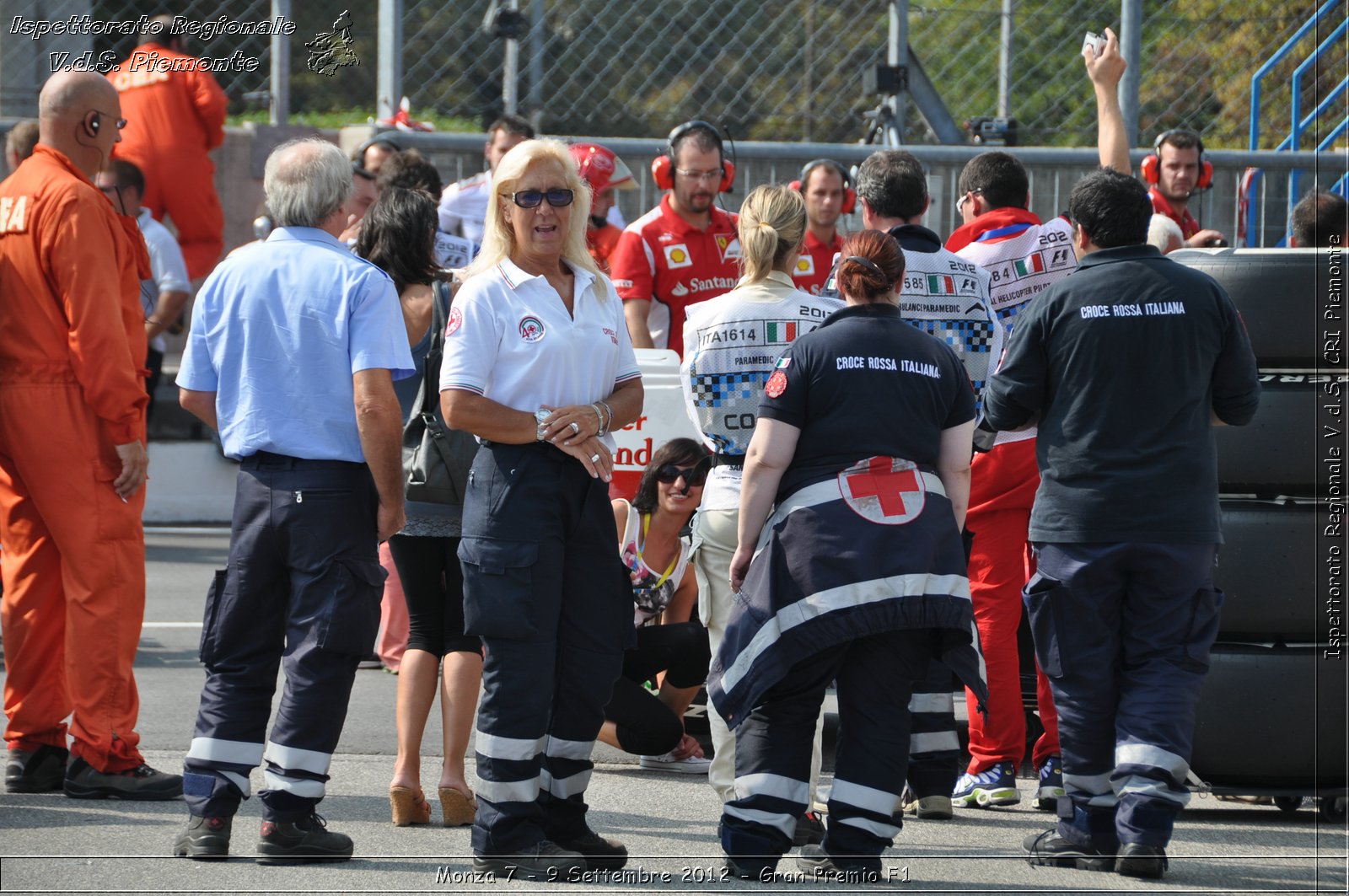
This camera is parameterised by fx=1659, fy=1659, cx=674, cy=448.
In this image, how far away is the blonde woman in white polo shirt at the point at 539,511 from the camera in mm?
4500

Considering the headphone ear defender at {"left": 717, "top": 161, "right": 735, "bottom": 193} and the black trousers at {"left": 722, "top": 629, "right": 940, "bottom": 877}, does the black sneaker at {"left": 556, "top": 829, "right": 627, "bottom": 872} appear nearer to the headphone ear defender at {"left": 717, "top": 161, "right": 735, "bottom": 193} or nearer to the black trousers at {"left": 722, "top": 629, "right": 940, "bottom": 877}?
the black trousers at {"left": 722, "top": 629, "right": 940, "bottom": 877}

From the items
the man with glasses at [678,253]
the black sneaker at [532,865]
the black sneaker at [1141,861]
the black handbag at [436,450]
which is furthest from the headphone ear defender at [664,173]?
the black sneaker at [1141,861]

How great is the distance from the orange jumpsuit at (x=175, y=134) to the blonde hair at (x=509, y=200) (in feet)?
20.2

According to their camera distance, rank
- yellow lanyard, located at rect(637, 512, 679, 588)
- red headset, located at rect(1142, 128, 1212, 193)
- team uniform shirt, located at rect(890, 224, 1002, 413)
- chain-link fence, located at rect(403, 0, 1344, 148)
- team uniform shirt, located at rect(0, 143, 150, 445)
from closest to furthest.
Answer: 1. team uniform shirt, located at rect(0, 143, 150, 445)
2. team uniform shirt, located at rect(890, 224, 1002, 413)
3. yellow lanyard, located at rect(637, 512, 679, 588)
4. red headset, located at rect(1142, 128, 1212, 193)
5. chain-link fence, located at rect(403, 0, 1344, 148)

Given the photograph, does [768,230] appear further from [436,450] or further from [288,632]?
[288,632]

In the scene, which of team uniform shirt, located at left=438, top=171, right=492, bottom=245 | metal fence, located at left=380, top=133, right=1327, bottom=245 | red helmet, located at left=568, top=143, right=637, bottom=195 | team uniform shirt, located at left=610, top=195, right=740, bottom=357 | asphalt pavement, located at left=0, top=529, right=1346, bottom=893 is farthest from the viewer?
metal fence, located at left=380, top=133, right=1327, bottom=245

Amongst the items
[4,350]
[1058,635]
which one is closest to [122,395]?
[4,350]

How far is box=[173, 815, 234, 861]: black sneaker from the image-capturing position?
4.62 metres

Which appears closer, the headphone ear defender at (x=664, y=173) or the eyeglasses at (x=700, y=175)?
the eyeglasses at (x=700, y=175)

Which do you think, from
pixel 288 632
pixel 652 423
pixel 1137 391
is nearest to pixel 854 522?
pixel 1137 391

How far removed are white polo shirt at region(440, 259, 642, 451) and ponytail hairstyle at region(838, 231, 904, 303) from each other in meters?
0.74

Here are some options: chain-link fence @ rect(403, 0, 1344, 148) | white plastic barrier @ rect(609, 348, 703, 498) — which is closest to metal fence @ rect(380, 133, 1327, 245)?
chain-link fence @ rect(403, 0, 1344, 148)

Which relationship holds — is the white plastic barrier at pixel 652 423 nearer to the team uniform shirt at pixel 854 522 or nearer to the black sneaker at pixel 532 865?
the team uniform shirt at pixel 854 522

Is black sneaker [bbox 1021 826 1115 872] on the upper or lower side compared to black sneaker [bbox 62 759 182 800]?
lower
